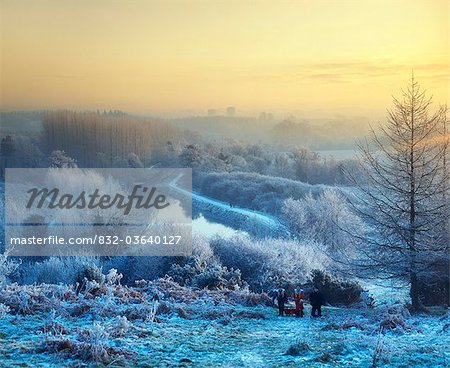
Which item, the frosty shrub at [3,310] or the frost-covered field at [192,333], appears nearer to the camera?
the frost-covered field at [192,333]

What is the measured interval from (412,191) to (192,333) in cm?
525

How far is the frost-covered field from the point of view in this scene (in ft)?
23.7

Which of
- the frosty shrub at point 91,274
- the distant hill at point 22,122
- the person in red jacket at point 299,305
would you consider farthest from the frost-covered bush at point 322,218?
the distant hill at point 22,122

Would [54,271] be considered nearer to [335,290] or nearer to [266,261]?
[266,261]

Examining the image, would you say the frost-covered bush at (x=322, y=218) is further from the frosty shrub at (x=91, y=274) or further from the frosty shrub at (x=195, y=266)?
the frosty shrub at (x=91, y=274)

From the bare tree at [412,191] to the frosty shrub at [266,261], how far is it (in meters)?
3.68

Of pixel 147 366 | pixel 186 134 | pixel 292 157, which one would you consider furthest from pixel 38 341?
pixel 292 157

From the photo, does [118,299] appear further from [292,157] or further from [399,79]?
[292,157]

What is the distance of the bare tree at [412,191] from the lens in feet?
36.3

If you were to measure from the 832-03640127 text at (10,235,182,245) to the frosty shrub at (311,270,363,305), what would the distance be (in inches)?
229

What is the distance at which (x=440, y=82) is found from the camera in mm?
13992

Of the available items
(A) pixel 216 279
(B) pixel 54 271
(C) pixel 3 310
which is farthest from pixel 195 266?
(C) pixel 3 310

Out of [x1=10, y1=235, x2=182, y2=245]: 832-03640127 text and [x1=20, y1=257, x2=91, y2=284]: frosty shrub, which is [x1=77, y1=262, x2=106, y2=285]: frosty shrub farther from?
[x1=10, y1=235, x2=182, y2=245]: 832-03640127 text

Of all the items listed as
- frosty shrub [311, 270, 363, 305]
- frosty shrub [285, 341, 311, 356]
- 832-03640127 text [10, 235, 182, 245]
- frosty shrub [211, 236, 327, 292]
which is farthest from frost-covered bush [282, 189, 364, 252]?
frosty shrub [285, 341, 311, 356]
